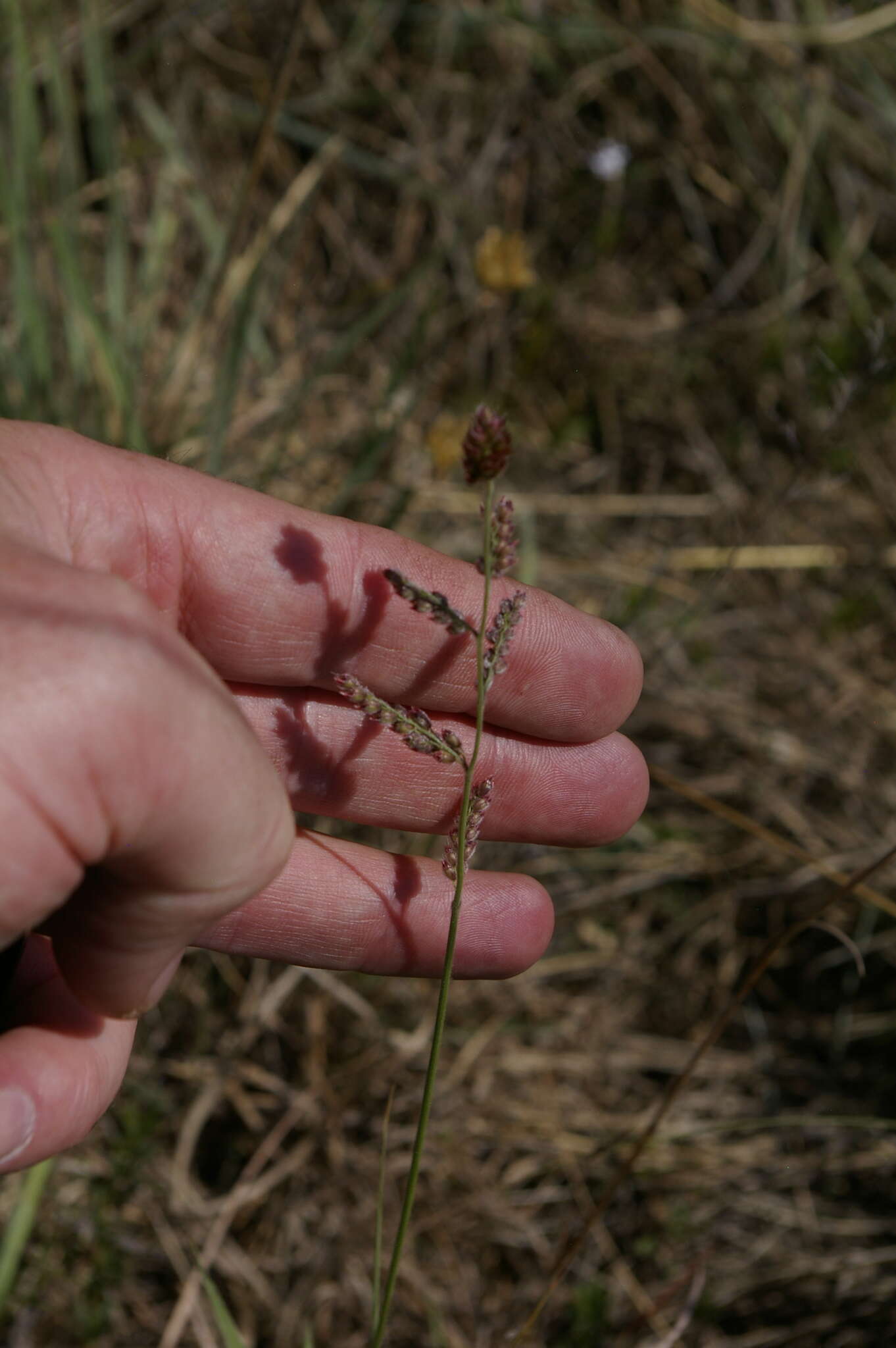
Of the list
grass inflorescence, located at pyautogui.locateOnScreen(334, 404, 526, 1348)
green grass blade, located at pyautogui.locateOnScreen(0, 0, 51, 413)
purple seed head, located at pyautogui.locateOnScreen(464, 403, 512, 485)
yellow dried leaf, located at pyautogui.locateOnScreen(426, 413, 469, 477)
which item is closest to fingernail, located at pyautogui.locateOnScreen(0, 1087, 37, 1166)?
grass inflorescence, located at pyautogui.locateOnScreen(334, 404, 526, 1348)

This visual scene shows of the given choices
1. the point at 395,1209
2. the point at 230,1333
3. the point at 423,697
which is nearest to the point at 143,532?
the point at 423,697

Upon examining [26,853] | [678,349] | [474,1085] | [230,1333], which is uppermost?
[26,853]

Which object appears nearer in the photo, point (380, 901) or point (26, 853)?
point (26, 853)

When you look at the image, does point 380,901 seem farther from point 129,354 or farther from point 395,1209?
point 129,354

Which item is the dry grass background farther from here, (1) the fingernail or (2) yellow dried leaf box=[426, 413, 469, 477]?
(1) the fingernail

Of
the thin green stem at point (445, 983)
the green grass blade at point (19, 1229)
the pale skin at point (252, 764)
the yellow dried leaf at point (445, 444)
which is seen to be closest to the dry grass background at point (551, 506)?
the yellow dried leaf at point (445, 444)

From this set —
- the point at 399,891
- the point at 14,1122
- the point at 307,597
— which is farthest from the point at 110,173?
the point at 14,1122
